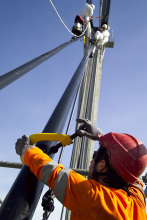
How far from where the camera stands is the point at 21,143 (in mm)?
1286

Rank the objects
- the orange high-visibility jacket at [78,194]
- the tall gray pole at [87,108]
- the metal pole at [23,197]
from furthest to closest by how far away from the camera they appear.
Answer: the tall gray pole at [87,108] < the orange high-visibility jacket at [78,194] < the metal pole at [23,197]

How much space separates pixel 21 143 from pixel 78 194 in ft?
1.47

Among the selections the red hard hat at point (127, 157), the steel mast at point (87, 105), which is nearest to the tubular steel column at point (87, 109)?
the steel mast at point (87, 105)

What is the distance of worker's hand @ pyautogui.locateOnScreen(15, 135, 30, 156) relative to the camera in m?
1.27

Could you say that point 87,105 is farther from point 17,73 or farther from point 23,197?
point 23,197

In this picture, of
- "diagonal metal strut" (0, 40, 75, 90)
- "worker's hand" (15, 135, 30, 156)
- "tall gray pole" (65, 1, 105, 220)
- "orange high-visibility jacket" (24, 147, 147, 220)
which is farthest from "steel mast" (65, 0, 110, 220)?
"orange high-visibility jacket" (24, 147, 147, 220)

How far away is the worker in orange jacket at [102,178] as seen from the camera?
104 centimetres

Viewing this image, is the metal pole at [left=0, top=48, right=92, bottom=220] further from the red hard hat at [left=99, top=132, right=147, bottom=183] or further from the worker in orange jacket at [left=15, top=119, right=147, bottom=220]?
the red hard hat at [left=99, top=132, right=147, bottom=183]

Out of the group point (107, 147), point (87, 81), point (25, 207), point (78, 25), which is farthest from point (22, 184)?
point (87, 81)

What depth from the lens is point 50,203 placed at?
3.87 ft

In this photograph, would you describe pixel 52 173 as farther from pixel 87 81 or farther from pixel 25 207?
pixel 87 81

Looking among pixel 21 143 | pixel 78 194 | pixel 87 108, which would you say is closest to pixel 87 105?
pixel 87 108

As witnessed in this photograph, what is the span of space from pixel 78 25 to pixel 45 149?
17.1ft

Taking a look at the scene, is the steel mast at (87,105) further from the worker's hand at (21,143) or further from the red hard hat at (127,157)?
the worker's hand at (21,143)
